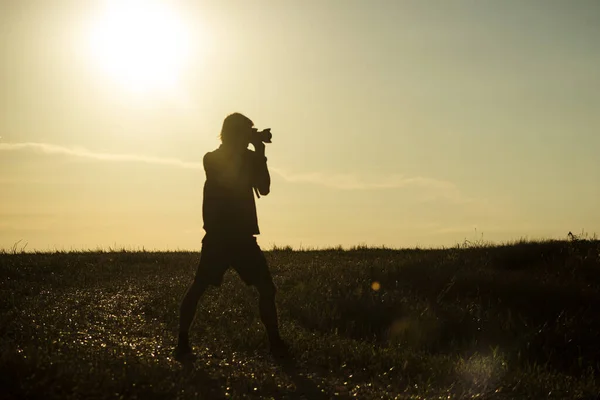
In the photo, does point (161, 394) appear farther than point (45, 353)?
→ No

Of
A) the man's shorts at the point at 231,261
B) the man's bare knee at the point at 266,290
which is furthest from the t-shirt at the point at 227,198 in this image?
the man's bare knee at the point at 266,290

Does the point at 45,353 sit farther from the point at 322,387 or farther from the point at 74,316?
the point at 74,316

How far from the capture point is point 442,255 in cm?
1697

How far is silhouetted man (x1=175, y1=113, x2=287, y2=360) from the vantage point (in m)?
7.55

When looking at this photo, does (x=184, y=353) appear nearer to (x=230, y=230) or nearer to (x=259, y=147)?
(x=230, y=230)

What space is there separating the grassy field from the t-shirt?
153cm

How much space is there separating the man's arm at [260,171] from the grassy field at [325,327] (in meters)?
2.10

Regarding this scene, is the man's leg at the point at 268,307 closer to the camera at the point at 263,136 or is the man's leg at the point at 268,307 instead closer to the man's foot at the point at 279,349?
the man's foot at the point at 279,349

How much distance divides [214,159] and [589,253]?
11693 mm

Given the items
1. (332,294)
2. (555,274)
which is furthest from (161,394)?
(555,274)

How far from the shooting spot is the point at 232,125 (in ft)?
25.6

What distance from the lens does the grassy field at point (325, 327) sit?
6.21m

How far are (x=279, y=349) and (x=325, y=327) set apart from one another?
2.71 meters

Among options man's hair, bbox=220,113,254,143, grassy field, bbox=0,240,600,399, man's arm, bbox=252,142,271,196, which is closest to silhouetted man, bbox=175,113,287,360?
man's hair, bbox=220,113,254,143
